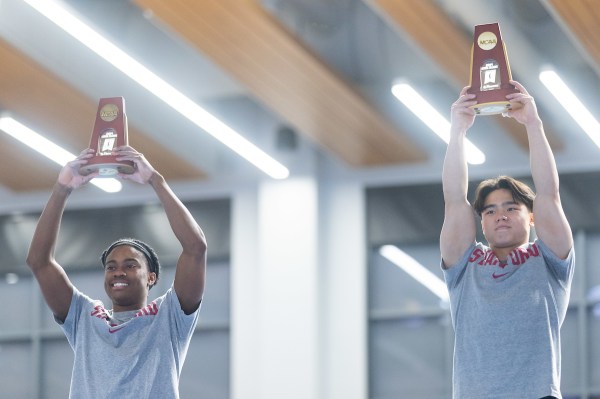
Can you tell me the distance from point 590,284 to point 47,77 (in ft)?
13.5

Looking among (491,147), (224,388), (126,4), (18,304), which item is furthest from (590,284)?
(18,304)

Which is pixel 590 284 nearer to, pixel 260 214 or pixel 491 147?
pixel 491 147

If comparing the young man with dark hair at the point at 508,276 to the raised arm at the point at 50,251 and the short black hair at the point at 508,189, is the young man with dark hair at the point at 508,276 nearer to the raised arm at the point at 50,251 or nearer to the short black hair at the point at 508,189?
the short black hair at the point at 508,189

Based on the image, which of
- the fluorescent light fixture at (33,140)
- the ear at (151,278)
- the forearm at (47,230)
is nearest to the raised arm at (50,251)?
the forearm at (47,230)

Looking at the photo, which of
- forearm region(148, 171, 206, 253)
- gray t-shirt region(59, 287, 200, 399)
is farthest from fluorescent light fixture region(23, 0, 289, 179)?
gray t-shirt region(59, 287, 200, 399)

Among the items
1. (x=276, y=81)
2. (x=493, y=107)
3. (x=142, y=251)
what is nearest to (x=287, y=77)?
(x=276, y=81)

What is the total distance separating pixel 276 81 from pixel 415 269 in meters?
2.14

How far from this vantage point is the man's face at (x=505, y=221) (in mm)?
3463

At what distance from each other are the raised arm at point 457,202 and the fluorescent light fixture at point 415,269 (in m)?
5.64

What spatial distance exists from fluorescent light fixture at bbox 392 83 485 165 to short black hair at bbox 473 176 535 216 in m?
3.99

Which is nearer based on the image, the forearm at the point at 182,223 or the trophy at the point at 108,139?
the forearm at the point at 182,223

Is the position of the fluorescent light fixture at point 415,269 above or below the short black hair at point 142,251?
above

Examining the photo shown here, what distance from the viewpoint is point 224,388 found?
31.6ft

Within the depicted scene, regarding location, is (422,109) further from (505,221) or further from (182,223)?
(505,221)
